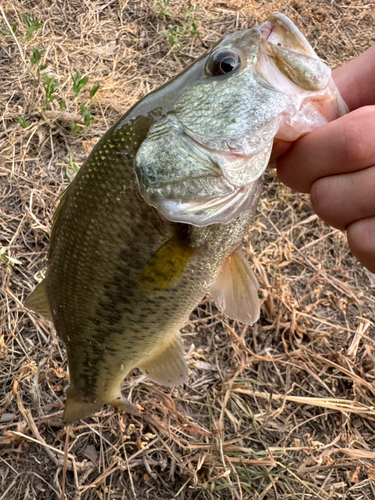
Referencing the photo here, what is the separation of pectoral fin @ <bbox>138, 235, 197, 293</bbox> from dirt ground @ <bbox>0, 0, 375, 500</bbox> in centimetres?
101

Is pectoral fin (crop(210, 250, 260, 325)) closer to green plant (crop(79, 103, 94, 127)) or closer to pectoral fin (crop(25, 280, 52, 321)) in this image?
pectoral fin (crop(25, 280, 52, 321))

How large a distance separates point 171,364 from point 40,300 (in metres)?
0.58

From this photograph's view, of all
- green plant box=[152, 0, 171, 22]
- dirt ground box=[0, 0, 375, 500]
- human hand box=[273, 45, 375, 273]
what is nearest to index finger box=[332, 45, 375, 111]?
human hand box=[273, 45, 375, 273]

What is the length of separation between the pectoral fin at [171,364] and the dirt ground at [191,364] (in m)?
0.44

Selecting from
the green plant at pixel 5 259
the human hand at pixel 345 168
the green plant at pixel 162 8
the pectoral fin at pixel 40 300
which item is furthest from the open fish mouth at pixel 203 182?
the green plant at pixel 162 8

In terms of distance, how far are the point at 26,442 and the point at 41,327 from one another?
0.58m

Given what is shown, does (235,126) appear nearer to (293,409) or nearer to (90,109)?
(293,409)

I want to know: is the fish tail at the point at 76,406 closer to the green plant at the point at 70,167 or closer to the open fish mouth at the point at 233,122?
the open fish mouth at the point at 233,122

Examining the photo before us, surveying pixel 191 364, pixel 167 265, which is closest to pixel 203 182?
pixel 167 265

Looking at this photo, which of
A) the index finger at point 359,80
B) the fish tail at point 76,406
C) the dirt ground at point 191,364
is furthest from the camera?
the dirt ground at point 191,364

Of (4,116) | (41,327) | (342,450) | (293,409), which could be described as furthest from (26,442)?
(4,116)

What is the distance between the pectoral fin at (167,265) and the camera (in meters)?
1.35

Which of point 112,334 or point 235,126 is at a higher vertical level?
point 235,126

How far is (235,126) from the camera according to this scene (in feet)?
3.76
